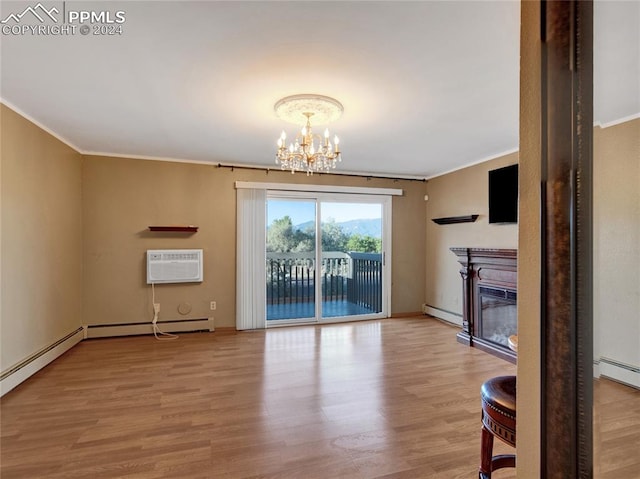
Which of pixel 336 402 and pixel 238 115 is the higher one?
pixel 238 115

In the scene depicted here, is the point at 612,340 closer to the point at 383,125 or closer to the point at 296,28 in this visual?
the point at 296,28

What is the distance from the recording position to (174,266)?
177 inches

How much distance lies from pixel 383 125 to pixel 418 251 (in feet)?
10.1

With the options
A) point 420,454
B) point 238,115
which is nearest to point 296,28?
point 238,115

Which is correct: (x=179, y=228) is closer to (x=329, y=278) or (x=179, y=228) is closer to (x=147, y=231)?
(x=147, y=231)

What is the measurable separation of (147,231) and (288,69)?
3302mm

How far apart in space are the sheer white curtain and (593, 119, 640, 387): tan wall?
4499mm

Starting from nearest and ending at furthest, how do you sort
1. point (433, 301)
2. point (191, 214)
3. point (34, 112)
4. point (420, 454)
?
point (420, 454) → point (34, 112) → point (191, 214) → point (433, 301)

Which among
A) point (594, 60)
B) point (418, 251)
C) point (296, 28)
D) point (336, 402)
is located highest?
point (296, 28)

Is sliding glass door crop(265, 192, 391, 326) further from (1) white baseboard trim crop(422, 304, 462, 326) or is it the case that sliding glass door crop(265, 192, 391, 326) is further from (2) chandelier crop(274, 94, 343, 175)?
(2) chandelier crop(274, 94, 343, 175)

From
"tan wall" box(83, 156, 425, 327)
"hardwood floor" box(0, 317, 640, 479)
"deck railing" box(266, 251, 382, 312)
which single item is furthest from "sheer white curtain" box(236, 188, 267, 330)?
"hardwood floor" box(0, 317, 640, 479)

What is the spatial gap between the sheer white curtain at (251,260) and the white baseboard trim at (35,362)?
197cm

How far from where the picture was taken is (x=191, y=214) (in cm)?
467

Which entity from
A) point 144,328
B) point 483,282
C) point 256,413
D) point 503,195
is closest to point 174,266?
point 144,328
